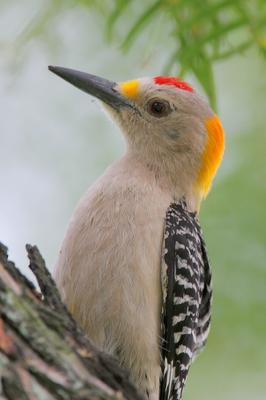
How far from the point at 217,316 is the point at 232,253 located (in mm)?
652

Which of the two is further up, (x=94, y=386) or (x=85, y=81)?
(x=85, y=81)

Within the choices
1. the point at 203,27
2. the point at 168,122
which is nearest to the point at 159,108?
the point at 168,122

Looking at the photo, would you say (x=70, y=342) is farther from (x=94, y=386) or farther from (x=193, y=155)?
(x=193, y=155)

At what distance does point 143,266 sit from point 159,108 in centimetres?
167

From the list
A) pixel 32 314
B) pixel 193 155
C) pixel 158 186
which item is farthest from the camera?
pixel 193 155

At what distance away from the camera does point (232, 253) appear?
8.08 m

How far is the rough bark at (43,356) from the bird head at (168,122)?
114 inches

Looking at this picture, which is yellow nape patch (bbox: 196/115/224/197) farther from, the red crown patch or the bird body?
the bird body

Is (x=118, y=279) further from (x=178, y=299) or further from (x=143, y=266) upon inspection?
(x=178, y=299)

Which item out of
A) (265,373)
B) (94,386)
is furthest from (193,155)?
(94,386)

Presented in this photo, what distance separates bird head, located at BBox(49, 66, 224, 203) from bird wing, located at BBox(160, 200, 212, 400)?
57 cm

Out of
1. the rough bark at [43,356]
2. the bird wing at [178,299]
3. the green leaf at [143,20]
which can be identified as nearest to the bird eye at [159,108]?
the bird wing at [178,299]

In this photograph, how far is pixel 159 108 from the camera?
6168 mm

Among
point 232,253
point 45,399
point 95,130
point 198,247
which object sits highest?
point 95,130
